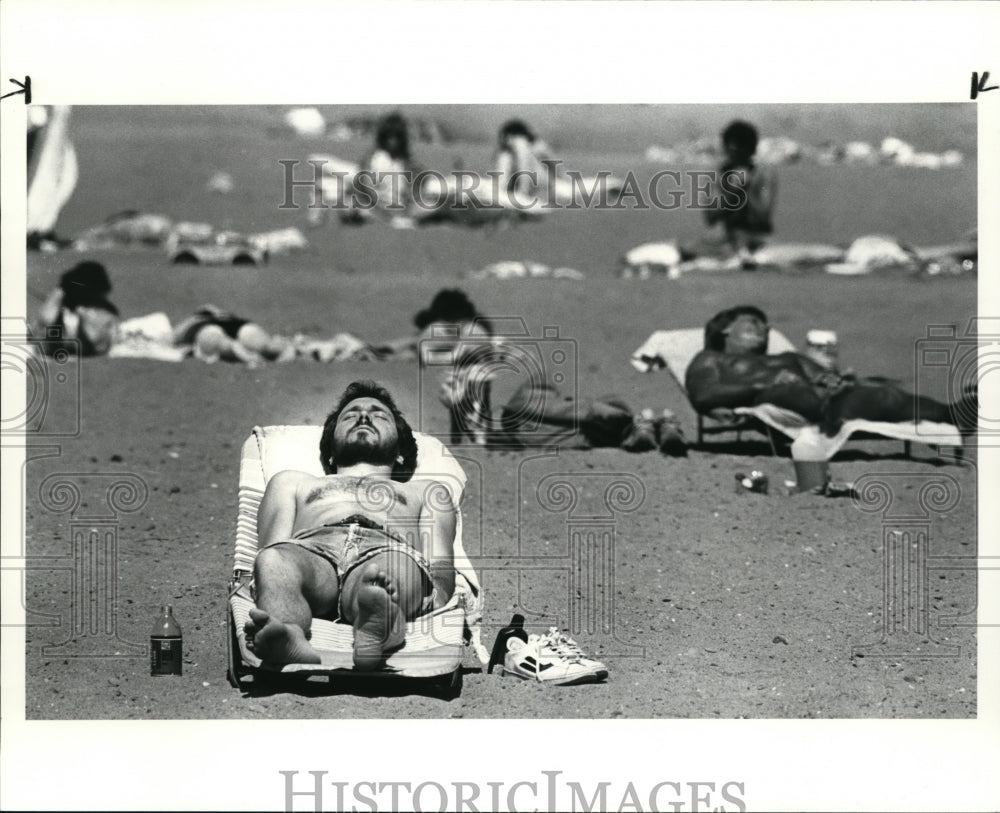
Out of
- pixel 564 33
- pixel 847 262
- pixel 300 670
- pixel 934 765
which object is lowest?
pixel 934 765

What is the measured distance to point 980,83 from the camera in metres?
6.07

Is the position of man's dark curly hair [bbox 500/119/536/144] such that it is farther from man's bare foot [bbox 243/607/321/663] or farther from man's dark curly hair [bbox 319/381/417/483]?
man's bare foot [bbox 243/607/321/663]

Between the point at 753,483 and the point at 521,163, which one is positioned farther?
the point at 521,163

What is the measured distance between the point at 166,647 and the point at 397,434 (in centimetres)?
131

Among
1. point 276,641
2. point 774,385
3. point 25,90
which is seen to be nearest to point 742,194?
point 774,385

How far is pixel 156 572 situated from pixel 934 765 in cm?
340

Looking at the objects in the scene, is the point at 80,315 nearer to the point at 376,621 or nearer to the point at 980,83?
the point at 376,621

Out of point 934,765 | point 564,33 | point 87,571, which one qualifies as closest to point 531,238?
point 564,33

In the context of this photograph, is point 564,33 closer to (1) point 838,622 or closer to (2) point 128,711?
(1) point 838,622

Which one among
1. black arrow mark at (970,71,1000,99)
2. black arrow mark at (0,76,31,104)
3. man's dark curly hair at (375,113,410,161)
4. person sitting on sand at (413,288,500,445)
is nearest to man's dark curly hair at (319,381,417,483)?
person sitting on sand at (413,288,500,445)

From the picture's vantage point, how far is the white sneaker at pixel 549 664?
A: 18.9 ft

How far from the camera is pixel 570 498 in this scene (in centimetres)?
607

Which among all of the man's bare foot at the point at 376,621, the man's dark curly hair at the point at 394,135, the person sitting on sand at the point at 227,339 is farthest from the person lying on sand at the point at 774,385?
the person sitting on sand at the point at 227,339

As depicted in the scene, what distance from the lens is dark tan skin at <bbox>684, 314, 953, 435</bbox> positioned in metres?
6.21
